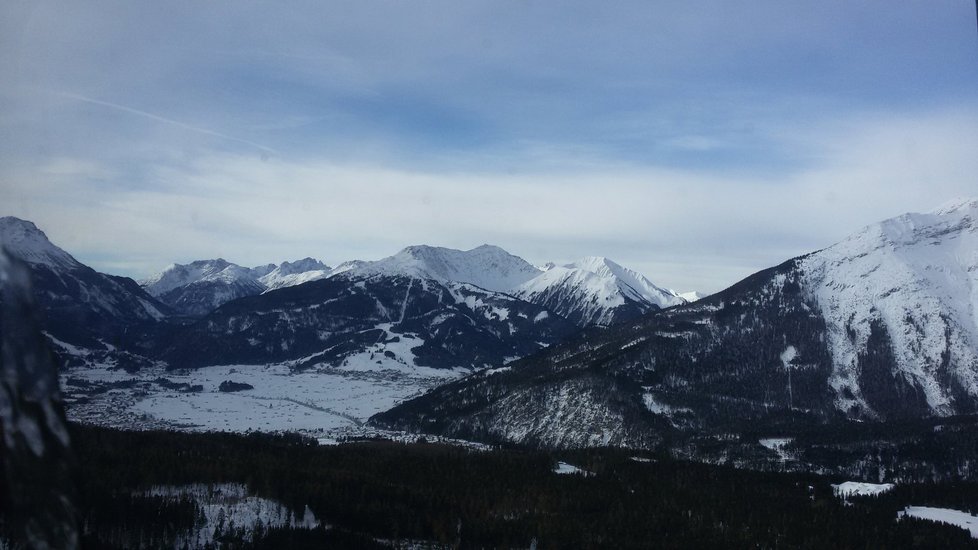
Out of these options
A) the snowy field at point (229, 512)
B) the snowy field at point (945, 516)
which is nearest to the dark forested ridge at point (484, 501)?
the snowy field at point (229, 512)

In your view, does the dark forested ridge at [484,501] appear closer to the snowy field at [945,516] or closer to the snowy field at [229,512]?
the snowy field at [229,512]

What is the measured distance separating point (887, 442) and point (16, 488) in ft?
722

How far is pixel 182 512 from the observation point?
242ft

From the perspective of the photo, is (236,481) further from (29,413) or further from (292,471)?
(29,413)

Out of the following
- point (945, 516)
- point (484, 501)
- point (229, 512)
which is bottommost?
point (945, 516)

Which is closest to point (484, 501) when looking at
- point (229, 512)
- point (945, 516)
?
point (229, 512)

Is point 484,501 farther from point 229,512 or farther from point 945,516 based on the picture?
point 945,516

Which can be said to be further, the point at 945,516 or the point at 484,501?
the point at 945,516

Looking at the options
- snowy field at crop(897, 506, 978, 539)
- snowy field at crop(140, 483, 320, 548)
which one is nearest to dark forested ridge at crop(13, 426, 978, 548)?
snowy field at crop(140, 483, 320, 548)

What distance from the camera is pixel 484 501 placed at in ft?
319

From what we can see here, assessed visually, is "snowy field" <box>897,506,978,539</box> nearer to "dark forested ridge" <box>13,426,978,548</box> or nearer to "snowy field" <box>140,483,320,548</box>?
"dark forested ridge" <box>13,426,978,548</box>

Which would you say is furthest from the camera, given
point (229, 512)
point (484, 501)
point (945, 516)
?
point (945, 516)

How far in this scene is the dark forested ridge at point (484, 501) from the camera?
77.1m

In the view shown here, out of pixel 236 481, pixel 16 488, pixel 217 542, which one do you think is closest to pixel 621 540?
pixel 217 542
